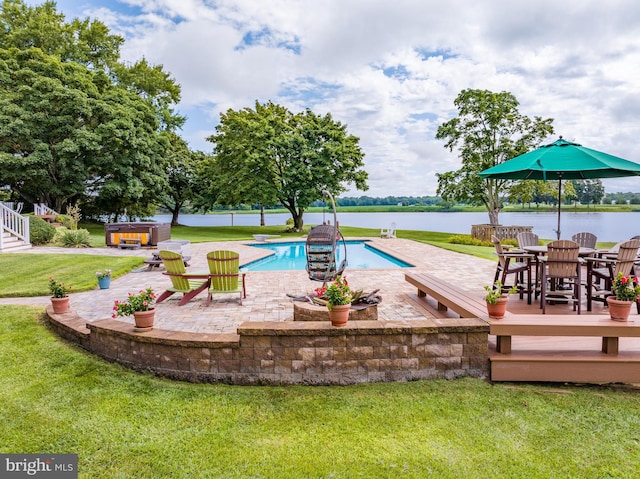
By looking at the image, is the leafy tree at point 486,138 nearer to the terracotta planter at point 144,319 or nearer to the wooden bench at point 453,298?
the wooden bench at point 453,298

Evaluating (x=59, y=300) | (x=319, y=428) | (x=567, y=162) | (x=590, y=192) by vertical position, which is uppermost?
(x=590, y=192)

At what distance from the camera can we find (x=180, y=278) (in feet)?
19.2

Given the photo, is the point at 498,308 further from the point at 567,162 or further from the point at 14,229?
the point at 14,229

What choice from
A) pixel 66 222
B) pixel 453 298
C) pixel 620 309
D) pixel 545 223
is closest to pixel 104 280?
pixel 453 298

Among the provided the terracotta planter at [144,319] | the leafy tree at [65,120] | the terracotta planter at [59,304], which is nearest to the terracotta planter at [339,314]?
the terracotta planter at [144,319]

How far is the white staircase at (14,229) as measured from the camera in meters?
12.6

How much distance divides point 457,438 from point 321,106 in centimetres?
2506

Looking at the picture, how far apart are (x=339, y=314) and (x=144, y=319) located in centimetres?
191

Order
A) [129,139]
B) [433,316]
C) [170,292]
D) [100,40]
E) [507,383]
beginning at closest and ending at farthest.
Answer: [507,383], [433,316], [170,292], [129,139], [100,40]

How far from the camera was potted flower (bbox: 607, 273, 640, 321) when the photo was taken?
3.43 m

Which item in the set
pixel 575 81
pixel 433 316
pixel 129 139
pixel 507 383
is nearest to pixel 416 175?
pixel 575 81

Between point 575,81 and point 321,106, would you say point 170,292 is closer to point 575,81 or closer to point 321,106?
point 575,81

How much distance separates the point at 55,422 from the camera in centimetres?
288

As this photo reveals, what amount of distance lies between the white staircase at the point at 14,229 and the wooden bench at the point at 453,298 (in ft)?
42.3
